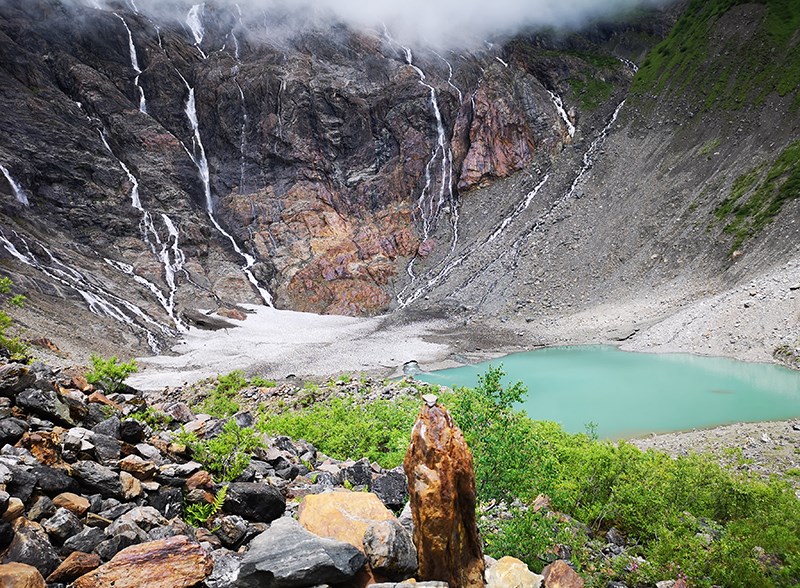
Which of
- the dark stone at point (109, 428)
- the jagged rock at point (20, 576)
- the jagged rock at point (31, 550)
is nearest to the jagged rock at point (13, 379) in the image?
the dark stone at point (109, 428)

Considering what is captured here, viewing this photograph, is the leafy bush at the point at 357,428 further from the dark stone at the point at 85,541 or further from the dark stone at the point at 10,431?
the dark stone at the point at 10,431

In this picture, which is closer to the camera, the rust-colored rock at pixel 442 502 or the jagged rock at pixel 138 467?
the rust-colored rock at pixel 442 502

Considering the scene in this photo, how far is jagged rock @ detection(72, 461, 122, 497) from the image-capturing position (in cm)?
488

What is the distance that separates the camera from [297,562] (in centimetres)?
401

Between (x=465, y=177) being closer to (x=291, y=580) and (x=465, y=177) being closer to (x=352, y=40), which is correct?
(x=352, y=40)

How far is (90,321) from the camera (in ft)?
116

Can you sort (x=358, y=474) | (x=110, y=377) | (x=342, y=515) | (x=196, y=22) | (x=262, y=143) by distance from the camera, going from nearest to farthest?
(x=342, y=515) < (x=358, y=474) < (x=110, y=377) < (x=262, y=143) < (x=196, y=22)

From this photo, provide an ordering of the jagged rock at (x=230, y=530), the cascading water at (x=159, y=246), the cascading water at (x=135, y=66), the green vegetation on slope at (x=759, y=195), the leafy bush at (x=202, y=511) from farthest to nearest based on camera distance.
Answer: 1. the cascading water at (x=135, y=66)
2. the cascading water at (x=159, y=246)
3. the green vegetation on slope at (x=759, y=195)
4. the leafy bush at (x=202, y=511)
5. the jagged rock at (x=230, y=530)

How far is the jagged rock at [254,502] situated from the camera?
545cm

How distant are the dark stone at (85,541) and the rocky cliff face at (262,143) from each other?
156ft

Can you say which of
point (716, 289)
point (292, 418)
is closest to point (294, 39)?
point (716, 289)

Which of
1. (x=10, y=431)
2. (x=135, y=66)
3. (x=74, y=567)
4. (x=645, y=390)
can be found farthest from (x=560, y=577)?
(x=135, y=66)

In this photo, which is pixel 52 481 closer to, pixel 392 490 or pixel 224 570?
pixel 224 570

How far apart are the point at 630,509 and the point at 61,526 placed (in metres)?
7.76
